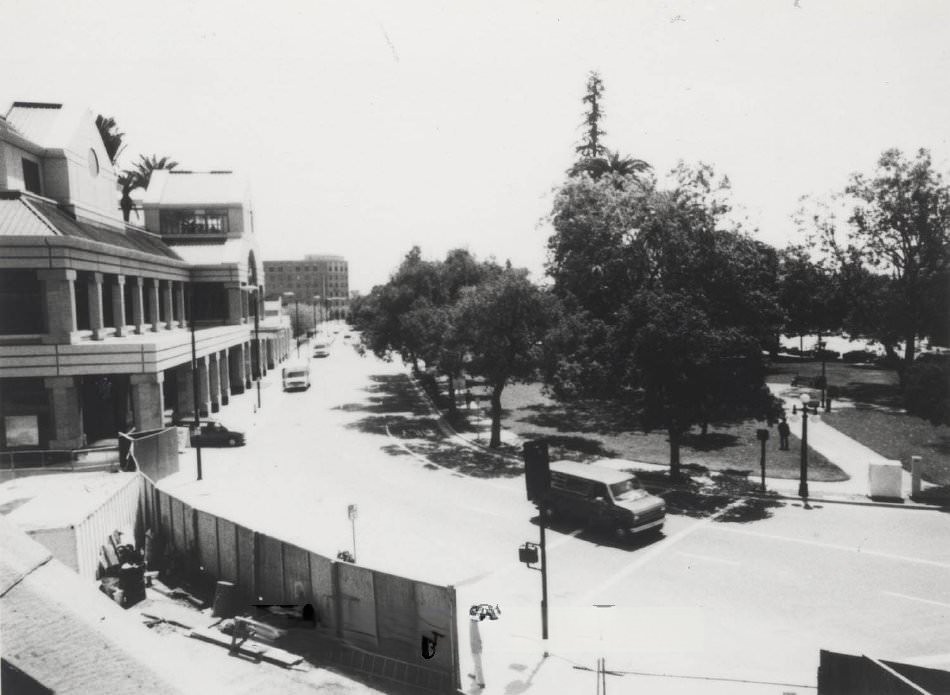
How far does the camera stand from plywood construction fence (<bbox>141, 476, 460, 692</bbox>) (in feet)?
35.2

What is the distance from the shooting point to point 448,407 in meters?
43.0

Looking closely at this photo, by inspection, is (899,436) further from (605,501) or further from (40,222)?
(40,222)

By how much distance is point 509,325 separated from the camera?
28719 millimetres

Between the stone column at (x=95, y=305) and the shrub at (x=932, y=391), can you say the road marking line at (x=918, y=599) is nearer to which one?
the shrub at (x=932, y=391)

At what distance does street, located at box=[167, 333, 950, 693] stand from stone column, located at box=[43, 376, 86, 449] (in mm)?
5327

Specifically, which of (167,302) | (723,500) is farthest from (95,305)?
(723,500)

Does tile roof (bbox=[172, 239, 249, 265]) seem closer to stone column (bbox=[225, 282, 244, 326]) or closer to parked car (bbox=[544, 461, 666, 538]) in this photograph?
stone column (bbox=[225, 282, 244, 326])

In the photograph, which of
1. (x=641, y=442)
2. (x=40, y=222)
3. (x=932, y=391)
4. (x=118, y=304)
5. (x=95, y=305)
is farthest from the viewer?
(x=118, y=304)

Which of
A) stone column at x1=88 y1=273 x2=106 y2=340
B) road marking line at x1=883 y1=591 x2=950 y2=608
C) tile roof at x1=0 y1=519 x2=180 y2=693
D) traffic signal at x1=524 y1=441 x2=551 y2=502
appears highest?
stone column at x1=88 y1=273 x2=106 y2=340

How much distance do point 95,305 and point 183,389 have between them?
777cm

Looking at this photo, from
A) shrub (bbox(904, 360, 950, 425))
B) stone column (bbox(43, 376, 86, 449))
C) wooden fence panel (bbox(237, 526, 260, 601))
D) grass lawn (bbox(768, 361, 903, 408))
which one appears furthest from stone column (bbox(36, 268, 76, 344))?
grass lawn (bbox(768, 361, 903, 408))

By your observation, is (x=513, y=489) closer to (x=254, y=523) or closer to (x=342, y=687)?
(x=254, y=523)

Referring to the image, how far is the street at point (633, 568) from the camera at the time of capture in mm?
11727

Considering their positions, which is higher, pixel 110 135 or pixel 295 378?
pixel 110 135
